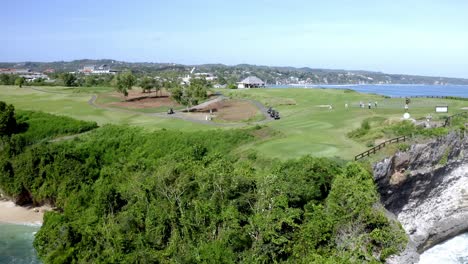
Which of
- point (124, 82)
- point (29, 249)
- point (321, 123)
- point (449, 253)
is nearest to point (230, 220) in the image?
point (29, 249)

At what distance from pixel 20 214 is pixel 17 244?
7855 mm

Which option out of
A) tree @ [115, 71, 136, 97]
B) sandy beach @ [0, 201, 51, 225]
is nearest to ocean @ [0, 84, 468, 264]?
sandy beach @ [0, 201, 51, 225]

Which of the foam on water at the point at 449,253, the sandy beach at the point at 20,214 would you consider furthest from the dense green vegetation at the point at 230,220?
the sandy beach at the point at 20,214

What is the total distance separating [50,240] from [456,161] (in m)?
34.5

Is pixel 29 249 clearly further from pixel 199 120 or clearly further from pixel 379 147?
pixel 199 120

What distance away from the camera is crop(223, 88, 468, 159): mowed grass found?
37719 mm

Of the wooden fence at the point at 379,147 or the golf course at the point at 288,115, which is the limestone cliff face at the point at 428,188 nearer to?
the wooden fence at the point at 379,147

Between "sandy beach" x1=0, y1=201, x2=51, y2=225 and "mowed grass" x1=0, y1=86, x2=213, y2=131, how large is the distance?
19304 millimetres

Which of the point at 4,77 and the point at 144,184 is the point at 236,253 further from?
the point at 4,77

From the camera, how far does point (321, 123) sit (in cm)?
5228

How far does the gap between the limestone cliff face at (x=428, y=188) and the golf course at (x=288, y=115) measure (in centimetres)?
374

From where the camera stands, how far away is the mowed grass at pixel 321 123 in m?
37.7

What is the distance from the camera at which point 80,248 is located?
954 inches

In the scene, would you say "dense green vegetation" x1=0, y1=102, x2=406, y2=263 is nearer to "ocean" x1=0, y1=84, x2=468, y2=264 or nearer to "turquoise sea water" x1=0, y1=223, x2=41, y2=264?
"turquoise sea water" x1=0, y1=223, x2=41, y2=264
